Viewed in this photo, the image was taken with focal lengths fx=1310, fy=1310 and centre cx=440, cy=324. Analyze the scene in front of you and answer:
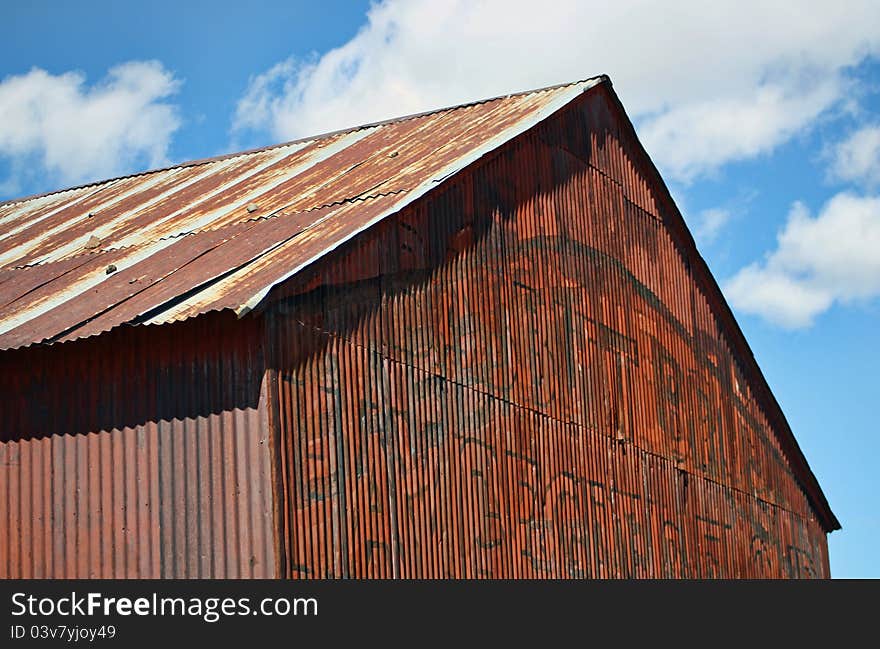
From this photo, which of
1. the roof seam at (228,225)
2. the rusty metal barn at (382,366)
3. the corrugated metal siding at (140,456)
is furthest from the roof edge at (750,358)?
the corrugated metal siding at (140,456)

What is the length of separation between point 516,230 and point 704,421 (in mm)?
7091

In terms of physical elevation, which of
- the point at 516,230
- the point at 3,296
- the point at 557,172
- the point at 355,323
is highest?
the point at 557,172

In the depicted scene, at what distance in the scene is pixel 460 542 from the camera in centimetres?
1546

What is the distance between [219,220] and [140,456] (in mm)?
5027

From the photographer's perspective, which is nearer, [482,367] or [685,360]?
[482,367]

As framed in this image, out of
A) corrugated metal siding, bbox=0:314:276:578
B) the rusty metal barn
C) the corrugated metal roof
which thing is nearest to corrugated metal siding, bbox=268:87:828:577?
the rusty metal barn

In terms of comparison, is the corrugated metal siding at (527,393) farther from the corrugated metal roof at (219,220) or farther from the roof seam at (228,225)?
the roof seam at (228,225)

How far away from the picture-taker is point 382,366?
14.6m

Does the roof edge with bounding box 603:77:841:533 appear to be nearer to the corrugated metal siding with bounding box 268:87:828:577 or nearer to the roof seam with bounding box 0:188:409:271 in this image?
the corrugated metal siding with bounding box 268:87:828:577

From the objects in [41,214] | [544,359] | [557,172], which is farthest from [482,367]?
[41,214]

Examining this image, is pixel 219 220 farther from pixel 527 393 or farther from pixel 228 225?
pixel 527 393

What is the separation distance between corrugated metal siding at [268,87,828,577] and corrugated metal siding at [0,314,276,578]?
1.29ft

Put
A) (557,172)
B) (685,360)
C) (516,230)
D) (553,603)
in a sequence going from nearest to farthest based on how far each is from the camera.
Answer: (553,603)
(516,230)
(557,172)
(685,360)

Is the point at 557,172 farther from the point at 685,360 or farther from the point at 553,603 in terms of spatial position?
the point at 553,603
